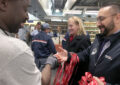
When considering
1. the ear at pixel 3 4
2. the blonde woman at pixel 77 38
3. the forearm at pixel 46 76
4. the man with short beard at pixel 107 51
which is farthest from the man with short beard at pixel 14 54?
the blonde woman at pixel 77 38

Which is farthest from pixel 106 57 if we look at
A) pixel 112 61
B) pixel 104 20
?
pixel 104 20

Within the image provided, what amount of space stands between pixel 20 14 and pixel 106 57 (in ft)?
3.07

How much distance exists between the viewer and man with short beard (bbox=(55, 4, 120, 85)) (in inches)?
49.1

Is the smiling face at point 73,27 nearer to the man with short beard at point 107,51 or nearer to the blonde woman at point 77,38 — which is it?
the blonde woman at point 77,38

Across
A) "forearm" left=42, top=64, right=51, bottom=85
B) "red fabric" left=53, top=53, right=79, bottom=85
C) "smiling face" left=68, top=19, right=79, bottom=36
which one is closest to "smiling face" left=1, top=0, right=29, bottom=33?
"forearm" left=42, top=64, right=51, bottom=85

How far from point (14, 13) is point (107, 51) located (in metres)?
1.01

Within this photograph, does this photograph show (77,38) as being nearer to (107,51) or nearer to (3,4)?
(107,51)

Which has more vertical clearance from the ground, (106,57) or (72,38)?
(106,57)

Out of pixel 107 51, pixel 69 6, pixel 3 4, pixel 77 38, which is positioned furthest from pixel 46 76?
pixel 69 6

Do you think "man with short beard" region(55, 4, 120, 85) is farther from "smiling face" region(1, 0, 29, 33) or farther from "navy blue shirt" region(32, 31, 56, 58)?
"navy blue shirt" region(32, 31, 56, 58)

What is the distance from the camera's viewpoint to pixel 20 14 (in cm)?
70

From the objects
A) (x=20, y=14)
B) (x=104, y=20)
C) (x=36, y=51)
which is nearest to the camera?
(x=20, y=14)

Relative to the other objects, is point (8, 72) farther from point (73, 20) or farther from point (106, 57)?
point (73, 20)

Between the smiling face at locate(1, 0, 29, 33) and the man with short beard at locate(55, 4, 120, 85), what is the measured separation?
2.55 ft
